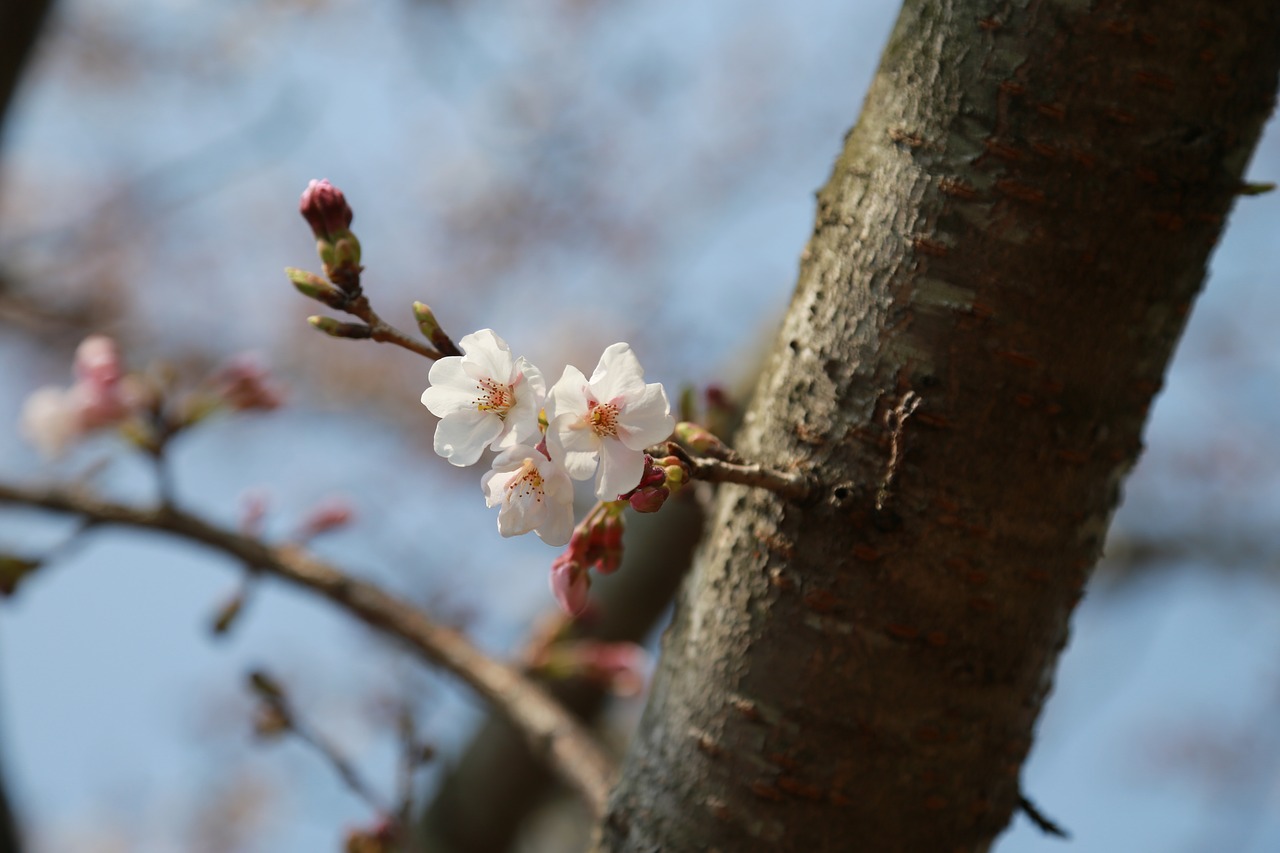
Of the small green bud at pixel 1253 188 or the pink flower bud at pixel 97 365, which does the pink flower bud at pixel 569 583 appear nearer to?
the small green bud at pixel 1253 188

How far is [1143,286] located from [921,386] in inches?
8.3

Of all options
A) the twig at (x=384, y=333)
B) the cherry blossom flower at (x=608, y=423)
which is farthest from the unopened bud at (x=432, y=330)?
the cherry blossom flower at (x=608, y=423)

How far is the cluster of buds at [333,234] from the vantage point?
81cm

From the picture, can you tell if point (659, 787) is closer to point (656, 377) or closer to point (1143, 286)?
point (1143, 286)

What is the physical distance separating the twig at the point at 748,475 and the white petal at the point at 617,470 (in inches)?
1.6

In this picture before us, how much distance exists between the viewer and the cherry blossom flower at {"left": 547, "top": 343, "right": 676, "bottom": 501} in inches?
27.2

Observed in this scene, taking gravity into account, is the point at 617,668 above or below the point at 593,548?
below

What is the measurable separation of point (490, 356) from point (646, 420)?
14 cm

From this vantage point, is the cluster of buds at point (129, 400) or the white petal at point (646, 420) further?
the cluster of buds at point (129, 400)

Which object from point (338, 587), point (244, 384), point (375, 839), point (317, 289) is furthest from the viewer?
point (244, 384)

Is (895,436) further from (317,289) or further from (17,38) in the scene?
(17,38)

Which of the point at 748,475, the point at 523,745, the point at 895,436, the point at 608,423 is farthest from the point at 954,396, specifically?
the point at 523,745

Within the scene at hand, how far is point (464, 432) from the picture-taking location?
0.77 m

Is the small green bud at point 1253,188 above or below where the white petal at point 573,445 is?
above
